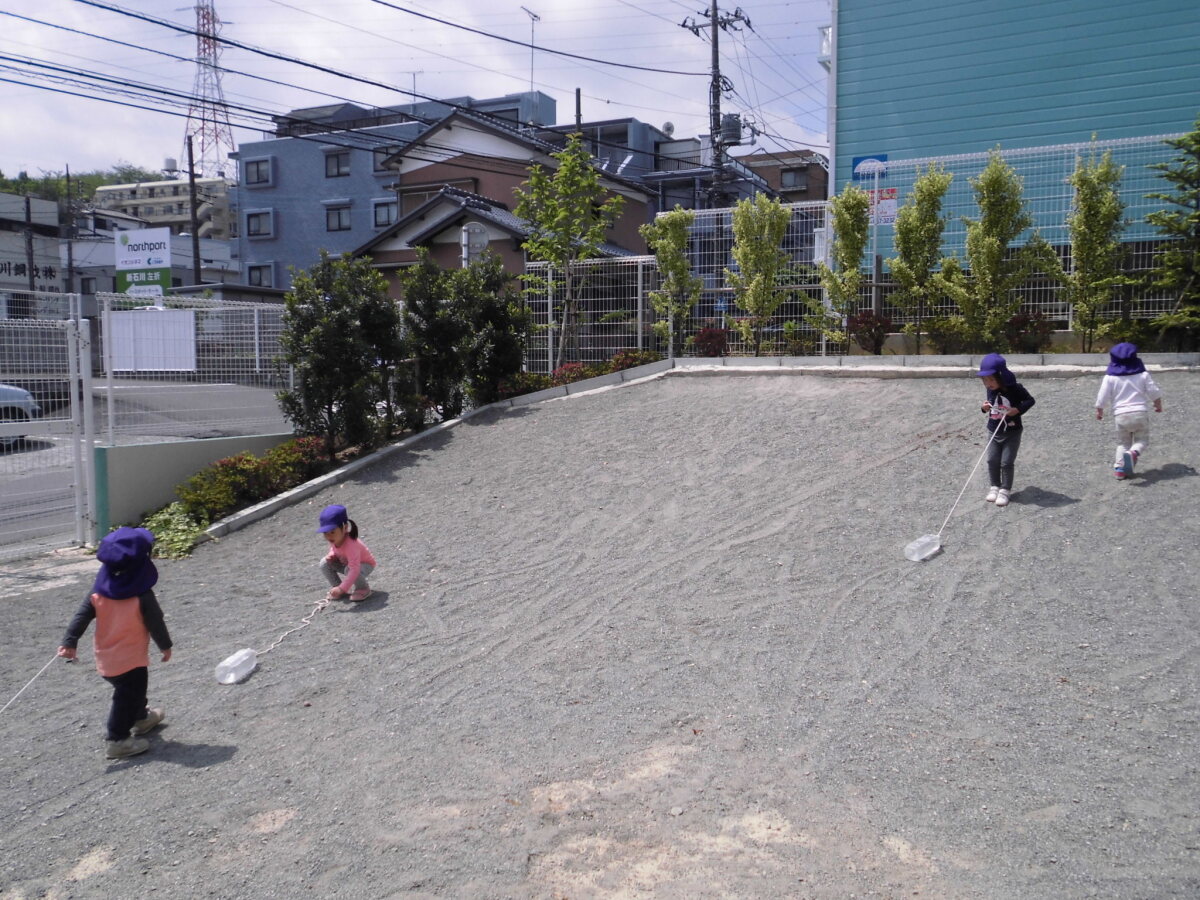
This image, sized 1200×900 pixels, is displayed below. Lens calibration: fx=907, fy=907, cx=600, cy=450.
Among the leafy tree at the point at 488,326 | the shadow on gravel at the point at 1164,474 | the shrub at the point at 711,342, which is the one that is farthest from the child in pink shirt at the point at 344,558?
the shrub at the point at 711,342

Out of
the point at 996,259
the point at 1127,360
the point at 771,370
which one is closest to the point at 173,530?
the point at 771,370

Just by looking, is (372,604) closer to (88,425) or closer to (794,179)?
(88,425)

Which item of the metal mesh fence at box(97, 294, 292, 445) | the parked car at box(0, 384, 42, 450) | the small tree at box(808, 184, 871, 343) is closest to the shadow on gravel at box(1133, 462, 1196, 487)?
the small tree at box(808, 184, 871, 343)

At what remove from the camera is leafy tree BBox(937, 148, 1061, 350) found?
41.2 feet

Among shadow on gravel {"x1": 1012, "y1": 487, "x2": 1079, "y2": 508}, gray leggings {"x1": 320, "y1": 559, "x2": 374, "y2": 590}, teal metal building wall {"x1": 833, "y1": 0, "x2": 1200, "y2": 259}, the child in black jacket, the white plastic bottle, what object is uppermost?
teal metal building wall {"x1": 833, "y1": 0, "x2": 1200, "y2": 259}

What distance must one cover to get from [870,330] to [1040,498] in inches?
240

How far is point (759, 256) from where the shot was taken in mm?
14297

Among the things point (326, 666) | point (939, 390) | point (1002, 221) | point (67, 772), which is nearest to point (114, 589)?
point (67, 772)

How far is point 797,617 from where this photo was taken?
639 cm

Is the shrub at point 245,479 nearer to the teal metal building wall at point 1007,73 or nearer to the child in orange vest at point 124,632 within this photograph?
the child in orange vest at point 124,632

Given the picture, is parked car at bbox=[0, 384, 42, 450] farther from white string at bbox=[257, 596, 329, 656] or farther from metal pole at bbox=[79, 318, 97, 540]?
white string at bbox=[257, 596, 329, 656]

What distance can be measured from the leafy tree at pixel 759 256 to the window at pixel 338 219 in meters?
30.5

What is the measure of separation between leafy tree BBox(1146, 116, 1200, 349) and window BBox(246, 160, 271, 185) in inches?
1545

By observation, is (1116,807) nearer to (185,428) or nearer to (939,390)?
(939,390)
